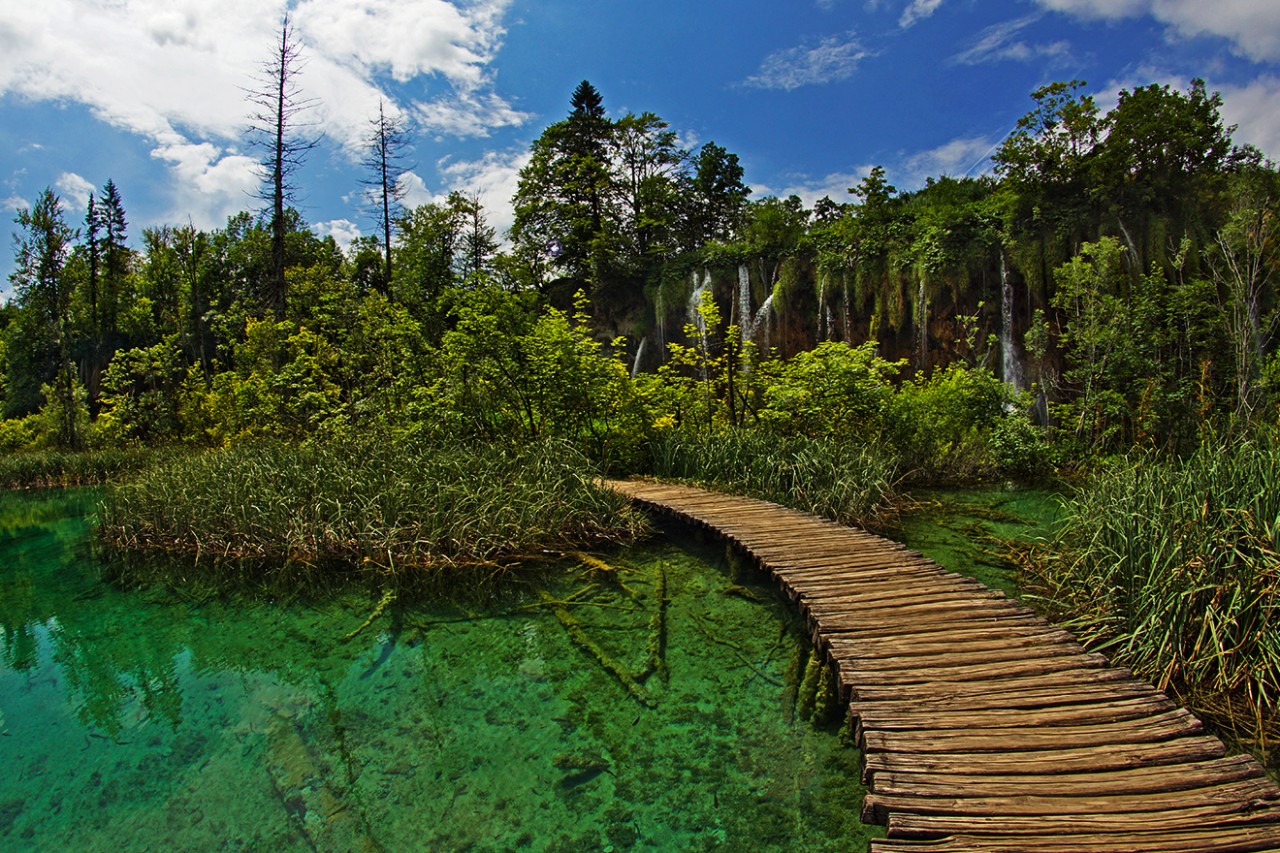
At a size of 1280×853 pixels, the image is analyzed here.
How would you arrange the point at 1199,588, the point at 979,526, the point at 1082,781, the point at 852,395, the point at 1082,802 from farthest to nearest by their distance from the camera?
the point at 852,395 → the point at 979,526 → the point at 1199,588 → the point at 1082,781 → the point at 1082,802

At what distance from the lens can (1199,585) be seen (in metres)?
4.01

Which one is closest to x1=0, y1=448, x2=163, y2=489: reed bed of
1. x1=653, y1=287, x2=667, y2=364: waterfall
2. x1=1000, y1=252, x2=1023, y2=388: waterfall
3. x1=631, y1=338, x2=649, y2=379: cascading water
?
x1=631, y1=338, x2=649, y2=379: cascading water

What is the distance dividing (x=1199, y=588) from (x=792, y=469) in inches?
218

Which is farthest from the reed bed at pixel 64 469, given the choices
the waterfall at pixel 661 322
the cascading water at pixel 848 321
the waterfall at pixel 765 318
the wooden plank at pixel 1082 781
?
the wooden plank at pixel 1082 781

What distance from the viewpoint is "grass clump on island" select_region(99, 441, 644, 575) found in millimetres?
7445

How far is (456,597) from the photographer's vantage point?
674cm

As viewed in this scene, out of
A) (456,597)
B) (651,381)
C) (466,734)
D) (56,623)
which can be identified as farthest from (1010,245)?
(56,623)

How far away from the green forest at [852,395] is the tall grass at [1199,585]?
24 millimetres

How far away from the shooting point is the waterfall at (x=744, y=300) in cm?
2109

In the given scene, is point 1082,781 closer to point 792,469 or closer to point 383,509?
point 792,469

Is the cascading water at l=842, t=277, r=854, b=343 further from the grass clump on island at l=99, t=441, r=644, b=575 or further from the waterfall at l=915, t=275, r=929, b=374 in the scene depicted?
the grass clump on island at l=99, t=441, r=644, b=575

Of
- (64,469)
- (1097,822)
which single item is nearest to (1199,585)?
(1097,822)

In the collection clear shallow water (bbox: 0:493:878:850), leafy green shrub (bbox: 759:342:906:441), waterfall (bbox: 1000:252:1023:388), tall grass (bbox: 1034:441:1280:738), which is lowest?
clear shallow water (bbox: 0:493:878:850)

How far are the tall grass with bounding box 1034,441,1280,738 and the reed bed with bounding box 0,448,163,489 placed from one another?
20.3 meters
